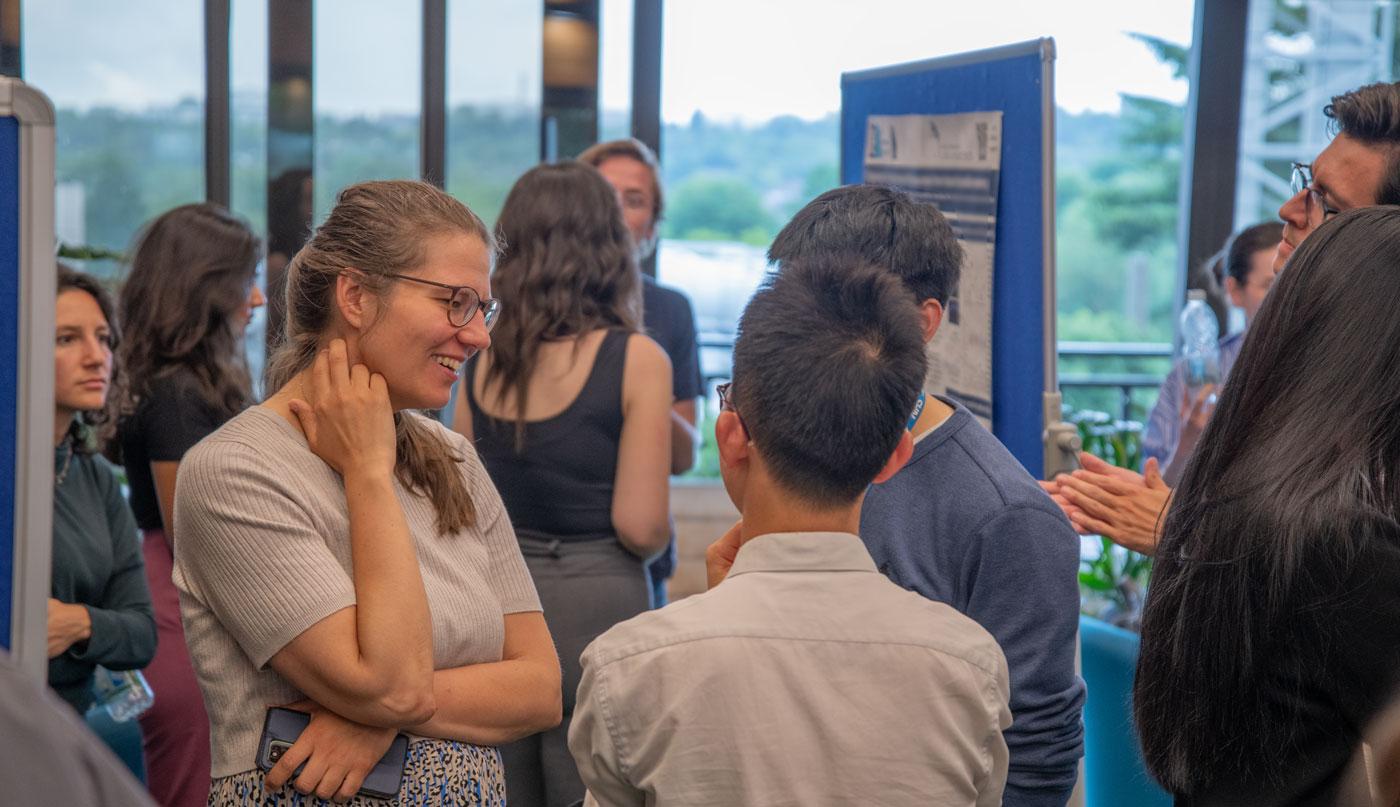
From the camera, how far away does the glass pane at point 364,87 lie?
4734 mm

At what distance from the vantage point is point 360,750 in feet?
4.72

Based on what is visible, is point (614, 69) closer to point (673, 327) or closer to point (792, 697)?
point (673, 327)

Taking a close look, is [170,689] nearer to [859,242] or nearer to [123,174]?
[859,242]

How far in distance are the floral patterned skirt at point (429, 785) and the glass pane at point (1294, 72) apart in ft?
15.0

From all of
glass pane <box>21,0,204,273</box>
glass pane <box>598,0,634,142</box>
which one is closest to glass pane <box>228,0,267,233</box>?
glass pane <box>21,0,204,273</box>

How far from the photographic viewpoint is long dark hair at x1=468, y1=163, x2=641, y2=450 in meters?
2.48

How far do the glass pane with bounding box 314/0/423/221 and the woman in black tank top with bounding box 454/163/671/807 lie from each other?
2447 mm

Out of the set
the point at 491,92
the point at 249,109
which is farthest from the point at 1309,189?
the point at 249,109

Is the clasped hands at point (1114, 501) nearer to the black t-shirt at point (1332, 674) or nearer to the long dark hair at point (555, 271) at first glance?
the black t-shirt at point (1332, 674)

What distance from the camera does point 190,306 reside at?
2580mm

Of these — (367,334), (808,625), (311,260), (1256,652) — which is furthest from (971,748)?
(311,260)

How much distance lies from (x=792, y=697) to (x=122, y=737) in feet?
6.61

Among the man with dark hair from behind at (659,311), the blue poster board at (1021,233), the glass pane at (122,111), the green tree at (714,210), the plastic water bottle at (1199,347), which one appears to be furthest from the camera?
the green tree at (714,210)

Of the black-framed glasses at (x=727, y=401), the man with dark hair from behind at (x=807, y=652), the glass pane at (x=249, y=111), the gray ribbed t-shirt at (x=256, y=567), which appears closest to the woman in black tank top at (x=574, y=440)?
the gray ribbed t-shirt at (x=256, y=567)
